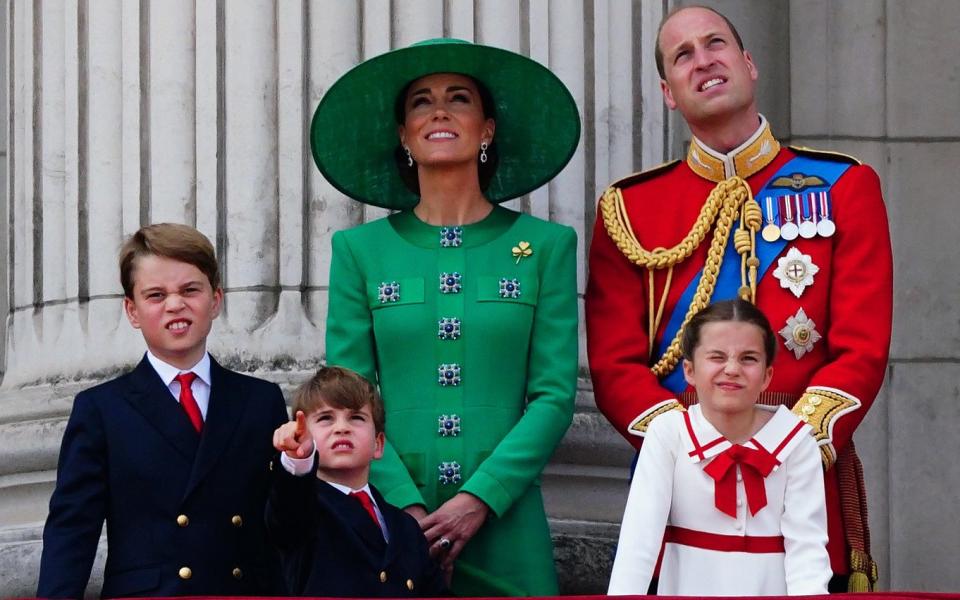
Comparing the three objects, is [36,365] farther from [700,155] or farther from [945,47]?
[945,47]

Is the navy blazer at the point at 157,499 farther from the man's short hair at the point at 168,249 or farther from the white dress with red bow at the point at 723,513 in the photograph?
the white dress with red bow at the point at 723,513

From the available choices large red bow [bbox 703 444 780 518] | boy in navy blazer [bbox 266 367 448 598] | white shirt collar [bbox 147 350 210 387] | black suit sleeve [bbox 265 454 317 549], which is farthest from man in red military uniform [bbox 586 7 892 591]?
white shirt collar [bbox 147 350 210 387]

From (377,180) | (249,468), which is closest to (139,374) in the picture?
Result: (249,468)

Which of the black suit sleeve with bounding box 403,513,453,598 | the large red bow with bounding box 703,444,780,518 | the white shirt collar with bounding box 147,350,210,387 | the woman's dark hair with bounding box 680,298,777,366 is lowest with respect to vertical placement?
the black suit sleeve with bounding box 403,513,453,598

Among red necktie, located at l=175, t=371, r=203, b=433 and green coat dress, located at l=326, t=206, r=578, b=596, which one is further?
green coat dress, located at l=326, t=206, r=578, b=596

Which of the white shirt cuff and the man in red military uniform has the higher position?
the man in red military uniform

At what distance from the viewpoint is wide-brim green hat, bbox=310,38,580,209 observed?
5.45 metres

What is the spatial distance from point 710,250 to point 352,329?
81 cm

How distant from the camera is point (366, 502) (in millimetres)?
4973

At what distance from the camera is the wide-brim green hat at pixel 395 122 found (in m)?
5.45

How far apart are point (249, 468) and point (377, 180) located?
3.23 feet

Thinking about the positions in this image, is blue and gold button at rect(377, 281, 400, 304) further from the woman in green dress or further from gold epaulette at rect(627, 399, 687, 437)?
gold epaulette at rect(627, 399, 687, 437)

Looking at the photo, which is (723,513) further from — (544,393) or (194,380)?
(194,380)

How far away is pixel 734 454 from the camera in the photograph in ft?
15.8
